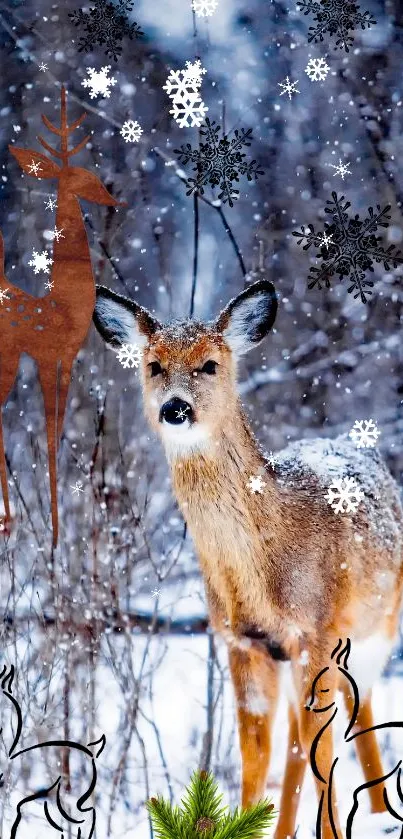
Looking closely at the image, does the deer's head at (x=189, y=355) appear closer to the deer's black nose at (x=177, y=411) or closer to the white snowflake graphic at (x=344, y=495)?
the deer's black nose at (x=177, y=411)

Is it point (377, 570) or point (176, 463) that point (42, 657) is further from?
point (377, 570)

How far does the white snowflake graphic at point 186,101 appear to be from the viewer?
2422 mm

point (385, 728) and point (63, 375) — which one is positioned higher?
point (63, 375)

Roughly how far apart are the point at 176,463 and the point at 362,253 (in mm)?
784

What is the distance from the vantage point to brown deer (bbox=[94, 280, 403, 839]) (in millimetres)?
2207

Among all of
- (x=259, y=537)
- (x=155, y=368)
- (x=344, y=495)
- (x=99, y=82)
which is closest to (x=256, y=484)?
(x=259, y=537)

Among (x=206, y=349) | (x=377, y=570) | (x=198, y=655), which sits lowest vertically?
(x=198, y=655)

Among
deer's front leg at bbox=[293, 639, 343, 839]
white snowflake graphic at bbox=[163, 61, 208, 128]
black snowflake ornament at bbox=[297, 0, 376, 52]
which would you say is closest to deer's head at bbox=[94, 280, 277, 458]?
white snowflake graphic at bbox=[163, 61, 208, 128]

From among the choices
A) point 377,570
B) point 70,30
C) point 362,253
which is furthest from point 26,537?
point 70,30

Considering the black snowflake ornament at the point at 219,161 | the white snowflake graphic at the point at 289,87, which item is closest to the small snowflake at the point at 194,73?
the black snowflake ornament at the point at 219,161

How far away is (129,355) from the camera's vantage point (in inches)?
92.3

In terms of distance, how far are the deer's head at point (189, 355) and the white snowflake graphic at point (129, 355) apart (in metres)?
0.02

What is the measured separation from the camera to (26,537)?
2.46 metres

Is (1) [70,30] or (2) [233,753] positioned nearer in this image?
(2) [233,753]
